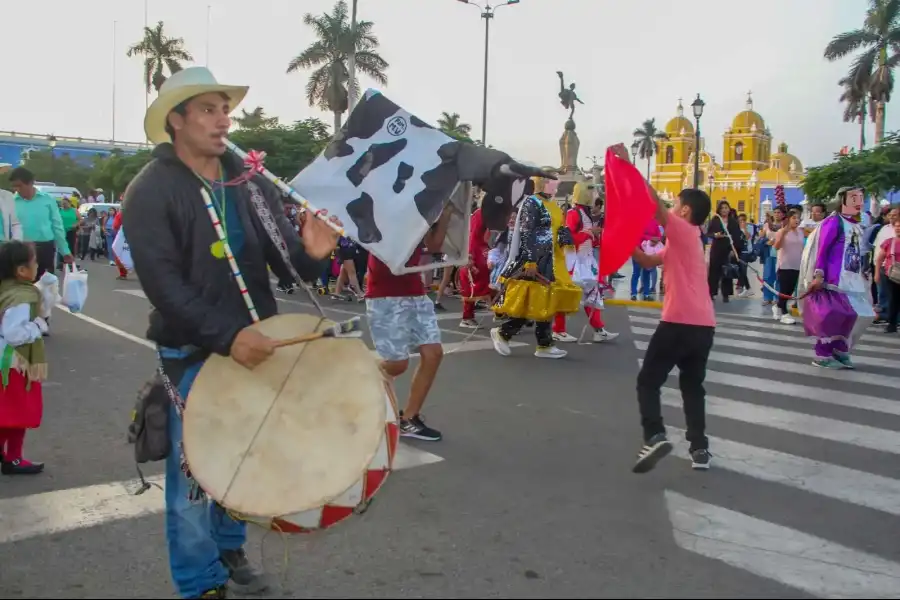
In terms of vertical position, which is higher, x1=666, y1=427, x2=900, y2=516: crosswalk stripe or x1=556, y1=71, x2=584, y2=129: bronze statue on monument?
x1=556, y1=71, x2=584, y2=129: bronze statue on monument

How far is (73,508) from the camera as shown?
4297mm

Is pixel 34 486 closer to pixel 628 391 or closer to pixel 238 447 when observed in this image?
pixel 238 447

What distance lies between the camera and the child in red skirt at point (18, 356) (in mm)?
4816

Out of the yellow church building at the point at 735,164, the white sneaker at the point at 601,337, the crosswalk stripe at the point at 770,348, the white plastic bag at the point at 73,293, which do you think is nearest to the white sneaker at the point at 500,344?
the white sneaker at the point at 601,337

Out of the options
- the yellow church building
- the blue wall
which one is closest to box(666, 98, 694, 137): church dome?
the yellow church building

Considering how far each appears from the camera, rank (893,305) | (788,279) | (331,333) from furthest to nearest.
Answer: (788,279), (893,305), (331,333)

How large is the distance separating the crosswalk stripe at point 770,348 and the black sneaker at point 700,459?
418cm

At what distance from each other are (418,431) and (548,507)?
147cm

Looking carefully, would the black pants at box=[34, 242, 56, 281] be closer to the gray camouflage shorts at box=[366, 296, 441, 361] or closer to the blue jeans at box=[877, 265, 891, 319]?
the gray camouflage shorts at box=[366, 296, 441, 361]

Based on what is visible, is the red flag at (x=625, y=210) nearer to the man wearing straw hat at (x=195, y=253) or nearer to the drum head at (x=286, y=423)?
the man wearing straw hat at (x=195, y=253)

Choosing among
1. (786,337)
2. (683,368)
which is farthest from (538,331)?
(786,337)

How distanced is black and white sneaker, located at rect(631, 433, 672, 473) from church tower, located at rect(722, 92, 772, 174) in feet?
313

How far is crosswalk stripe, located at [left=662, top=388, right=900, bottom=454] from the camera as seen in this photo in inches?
232

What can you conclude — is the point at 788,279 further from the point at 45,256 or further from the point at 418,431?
the point at 45,256
